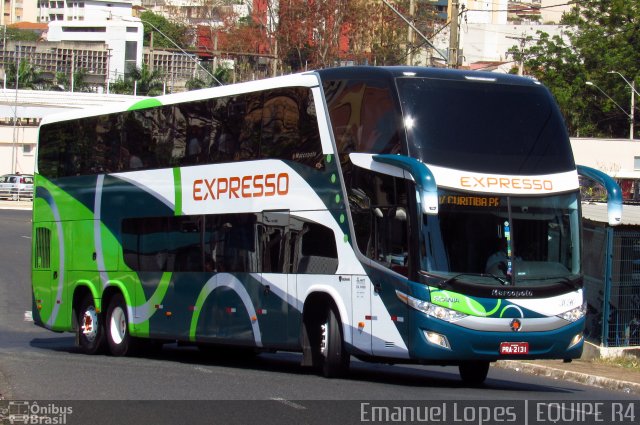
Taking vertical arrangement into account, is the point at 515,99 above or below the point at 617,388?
above

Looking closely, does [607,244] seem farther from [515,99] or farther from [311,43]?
[311,43]

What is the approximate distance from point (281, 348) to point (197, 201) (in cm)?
300

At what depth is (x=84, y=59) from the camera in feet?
378

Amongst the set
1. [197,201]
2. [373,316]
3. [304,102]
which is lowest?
[373,316]

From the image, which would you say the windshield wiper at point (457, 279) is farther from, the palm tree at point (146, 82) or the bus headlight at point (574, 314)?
the palm tree at point (146, 82)

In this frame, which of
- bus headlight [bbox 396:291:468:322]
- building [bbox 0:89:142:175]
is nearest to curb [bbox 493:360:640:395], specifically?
bus headlight [bbox 396:291:468:322]

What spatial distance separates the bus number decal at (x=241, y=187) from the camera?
51.8ft

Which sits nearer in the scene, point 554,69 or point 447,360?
point 447,360

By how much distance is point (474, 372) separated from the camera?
15211 millimetres

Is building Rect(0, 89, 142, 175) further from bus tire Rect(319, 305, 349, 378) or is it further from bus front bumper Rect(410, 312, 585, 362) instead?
bus front bumper Rect(410, 312, 585, 362)

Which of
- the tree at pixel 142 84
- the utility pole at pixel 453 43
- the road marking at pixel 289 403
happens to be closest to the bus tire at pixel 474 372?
the road marking at pixel 289 403

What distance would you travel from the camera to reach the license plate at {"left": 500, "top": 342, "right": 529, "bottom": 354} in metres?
13.5

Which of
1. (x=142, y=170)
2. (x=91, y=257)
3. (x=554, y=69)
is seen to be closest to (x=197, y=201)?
(x=142, y=170)

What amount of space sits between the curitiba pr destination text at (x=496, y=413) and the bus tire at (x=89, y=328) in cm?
950
